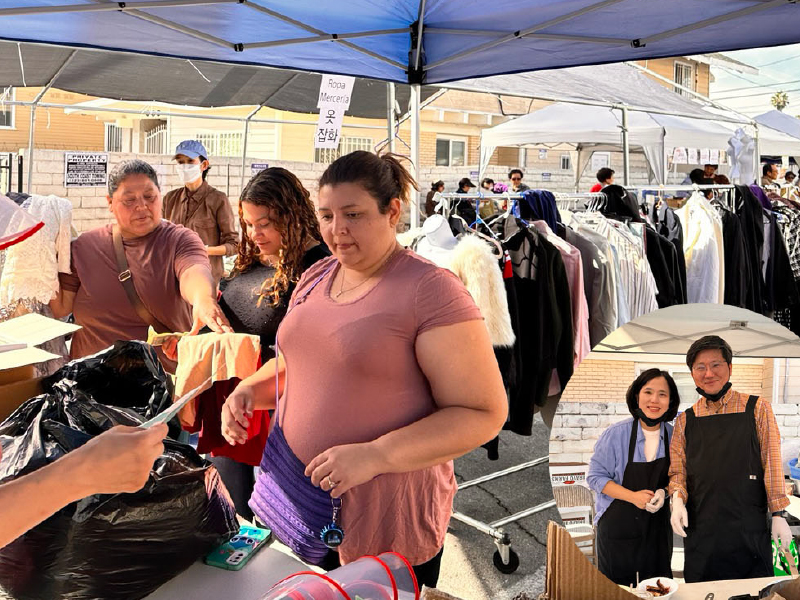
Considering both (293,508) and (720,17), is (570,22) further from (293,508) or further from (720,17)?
(293,508)

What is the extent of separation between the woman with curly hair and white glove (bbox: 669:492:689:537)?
1.64 m

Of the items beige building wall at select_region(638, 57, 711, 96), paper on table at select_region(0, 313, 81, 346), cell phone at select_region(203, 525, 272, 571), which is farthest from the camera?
beige building wall at select_region(638, 57, 711, 96)

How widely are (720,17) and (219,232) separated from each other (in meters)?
3.48

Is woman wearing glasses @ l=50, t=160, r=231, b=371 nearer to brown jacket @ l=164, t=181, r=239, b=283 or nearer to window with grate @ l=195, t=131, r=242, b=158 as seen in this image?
brown jacket @ l=164, t=181, r=239, b=283

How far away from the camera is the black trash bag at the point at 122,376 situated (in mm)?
1618

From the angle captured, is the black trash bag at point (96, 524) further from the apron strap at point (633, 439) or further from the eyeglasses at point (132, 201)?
the eyeglasses at point (132, 201)

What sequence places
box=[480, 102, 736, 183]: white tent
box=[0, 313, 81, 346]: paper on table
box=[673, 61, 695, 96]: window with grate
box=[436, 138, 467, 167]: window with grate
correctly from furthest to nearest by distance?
box=[673, 61, 695, 96]: window with grate, box=[436, 138, 467, 167]: window with grate, box=[480, 102, 736, 183]: white tent, box=[0, 313, 81, 346]: paper on table

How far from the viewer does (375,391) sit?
5.30ft

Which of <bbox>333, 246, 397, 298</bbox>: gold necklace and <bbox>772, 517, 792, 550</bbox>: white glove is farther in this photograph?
<bbox>333, 246, 397, 298</bbox>: gold necklace

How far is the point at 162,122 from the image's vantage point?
22.4m

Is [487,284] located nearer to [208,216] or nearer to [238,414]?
[238,414]

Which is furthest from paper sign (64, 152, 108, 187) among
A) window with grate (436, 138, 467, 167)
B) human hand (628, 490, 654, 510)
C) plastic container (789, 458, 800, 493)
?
window with grate (436, 138, 467, 167)

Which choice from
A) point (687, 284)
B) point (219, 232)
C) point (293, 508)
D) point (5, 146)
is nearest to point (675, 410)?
point (293, 508)

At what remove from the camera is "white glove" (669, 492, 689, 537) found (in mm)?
956
